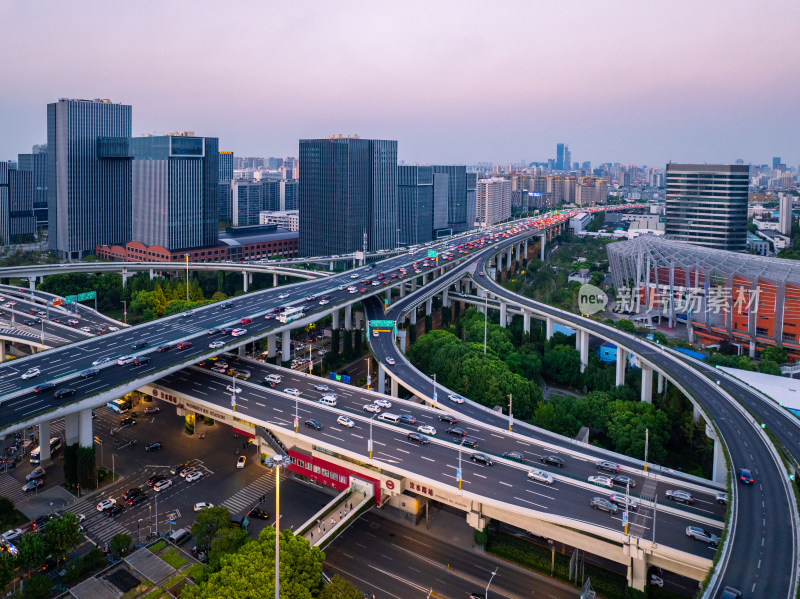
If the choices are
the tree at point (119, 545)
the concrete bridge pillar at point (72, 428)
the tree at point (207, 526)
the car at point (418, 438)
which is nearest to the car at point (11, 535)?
the tree at point (119, 545)

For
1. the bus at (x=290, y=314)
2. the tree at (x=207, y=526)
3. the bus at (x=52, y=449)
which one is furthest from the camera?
the bus at (x=290, y=314)

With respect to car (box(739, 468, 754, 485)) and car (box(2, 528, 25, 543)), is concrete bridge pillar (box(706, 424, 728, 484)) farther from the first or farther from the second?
car (box(2, 528, 25, 543))

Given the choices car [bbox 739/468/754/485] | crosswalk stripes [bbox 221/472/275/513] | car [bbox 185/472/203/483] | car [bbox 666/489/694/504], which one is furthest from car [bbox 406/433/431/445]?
car [bbox 739/468/754/485]

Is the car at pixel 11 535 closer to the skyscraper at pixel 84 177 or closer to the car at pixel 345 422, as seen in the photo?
the car at pixel 345 422

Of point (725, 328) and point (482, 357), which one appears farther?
point (725, 328)

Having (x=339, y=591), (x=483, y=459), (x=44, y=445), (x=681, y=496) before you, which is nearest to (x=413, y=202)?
(x=44, y=445)

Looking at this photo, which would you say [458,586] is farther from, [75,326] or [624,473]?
[75,326]

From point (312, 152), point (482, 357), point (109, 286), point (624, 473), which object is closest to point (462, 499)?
point (624, 473)
